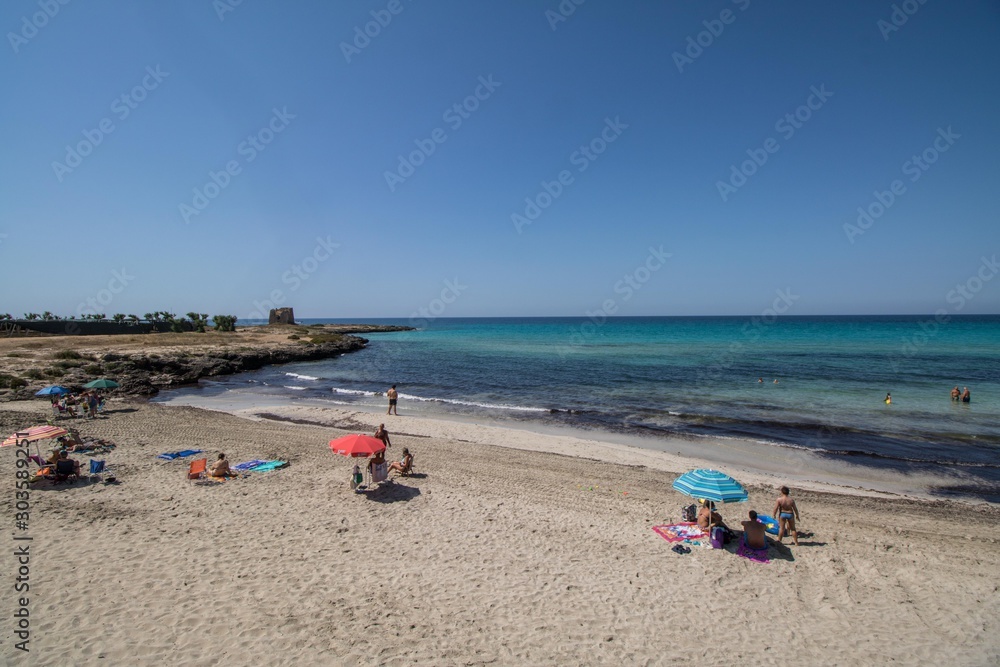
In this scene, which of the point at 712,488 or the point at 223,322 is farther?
the point at 223,322

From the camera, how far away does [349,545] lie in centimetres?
908

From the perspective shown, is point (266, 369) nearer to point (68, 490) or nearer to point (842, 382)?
point (68, 490)

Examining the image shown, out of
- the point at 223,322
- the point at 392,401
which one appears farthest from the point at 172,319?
the point at 392,401

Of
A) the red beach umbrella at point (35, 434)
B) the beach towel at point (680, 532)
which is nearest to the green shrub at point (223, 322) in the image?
the red beach umbrella at point (35, 434)

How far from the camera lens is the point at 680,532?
10008 mm

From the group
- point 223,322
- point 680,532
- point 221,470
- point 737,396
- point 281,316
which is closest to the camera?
point 680,532

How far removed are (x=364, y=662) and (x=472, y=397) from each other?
24231mm

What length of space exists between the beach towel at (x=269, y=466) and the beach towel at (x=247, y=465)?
5.3 inches

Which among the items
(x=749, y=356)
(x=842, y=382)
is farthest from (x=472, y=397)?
(x=749, y=356)

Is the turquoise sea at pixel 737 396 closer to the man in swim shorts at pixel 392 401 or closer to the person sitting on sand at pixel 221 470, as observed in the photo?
the man in swim shorts at pixel 392 401

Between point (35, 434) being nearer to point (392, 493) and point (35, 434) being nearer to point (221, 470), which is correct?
point (221, 470)

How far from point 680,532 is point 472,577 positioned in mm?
5026

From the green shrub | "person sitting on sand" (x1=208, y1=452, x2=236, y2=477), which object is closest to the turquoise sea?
"person sitting on sand" (x1=208, y1=452, x2=236, y2=477)

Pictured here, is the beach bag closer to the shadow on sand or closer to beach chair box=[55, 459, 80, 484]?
the shadow on sand
